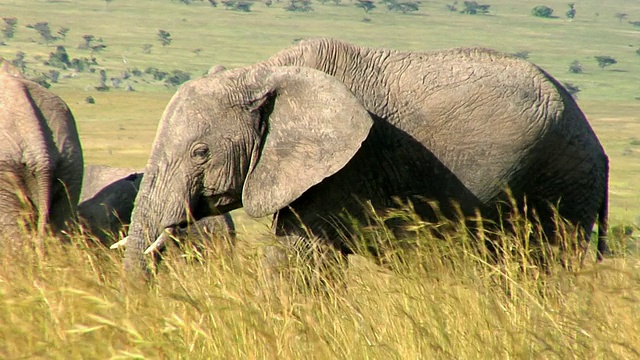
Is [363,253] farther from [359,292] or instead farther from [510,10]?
[510,10]

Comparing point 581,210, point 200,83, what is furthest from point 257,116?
point 581,210

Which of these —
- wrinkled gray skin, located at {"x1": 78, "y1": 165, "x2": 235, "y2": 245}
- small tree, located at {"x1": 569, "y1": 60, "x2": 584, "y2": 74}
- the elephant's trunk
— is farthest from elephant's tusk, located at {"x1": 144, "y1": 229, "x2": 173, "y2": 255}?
small tree, located at {"x1": 569, "y1": 60, "x2": 584, "y2": 74}

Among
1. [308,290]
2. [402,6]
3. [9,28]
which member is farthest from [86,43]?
[308,290]

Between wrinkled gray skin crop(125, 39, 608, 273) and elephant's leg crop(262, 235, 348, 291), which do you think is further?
wrinkled gray skin crop(125, 39, 608, 273)

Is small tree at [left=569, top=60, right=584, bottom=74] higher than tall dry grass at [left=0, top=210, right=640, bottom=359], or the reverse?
tall dry grass at [left=0, top=210, right=640, bottom=359]

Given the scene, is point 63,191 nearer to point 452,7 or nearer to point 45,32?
point 45,32

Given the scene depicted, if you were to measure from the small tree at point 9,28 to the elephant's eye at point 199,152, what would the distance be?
7377 cm

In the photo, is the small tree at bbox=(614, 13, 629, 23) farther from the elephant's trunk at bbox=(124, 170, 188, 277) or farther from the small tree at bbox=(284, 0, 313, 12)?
the elephant's trunk at bbox=(124, 170, 188, 277)

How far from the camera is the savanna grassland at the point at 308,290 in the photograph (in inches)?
132

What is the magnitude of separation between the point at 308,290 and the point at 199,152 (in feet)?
3.07

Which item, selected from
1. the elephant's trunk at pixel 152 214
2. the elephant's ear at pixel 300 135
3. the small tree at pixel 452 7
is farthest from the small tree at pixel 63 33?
the elephant's ear at pixel 300 135

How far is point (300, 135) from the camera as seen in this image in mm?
5680

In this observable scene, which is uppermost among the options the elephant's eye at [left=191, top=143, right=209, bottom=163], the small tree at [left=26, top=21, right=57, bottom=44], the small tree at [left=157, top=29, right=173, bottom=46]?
the elephant's eye at [left=191, top=143, right=209, bottom=163]

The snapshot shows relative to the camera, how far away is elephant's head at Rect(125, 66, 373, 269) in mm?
5621
